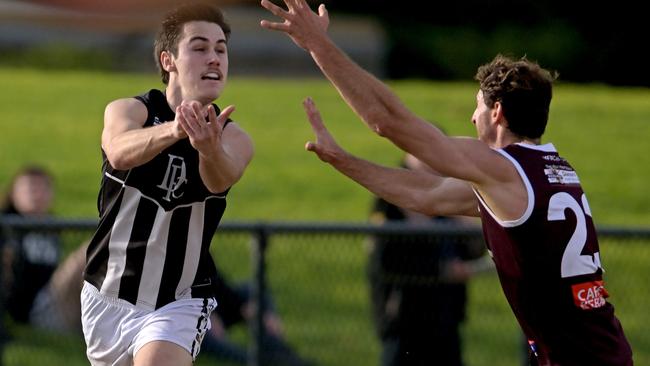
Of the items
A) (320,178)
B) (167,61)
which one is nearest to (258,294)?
(167,61)

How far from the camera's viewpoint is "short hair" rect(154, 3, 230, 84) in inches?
271

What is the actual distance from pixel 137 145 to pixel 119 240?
0.68 meters

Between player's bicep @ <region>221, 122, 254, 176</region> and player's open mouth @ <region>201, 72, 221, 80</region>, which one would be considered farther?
player's open mouth @ <region>201, 72, 221, 80</region>

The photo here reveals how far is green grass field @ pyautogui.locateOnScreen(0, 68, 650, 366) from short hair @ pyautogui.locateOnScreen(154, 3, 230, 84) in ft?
14.0

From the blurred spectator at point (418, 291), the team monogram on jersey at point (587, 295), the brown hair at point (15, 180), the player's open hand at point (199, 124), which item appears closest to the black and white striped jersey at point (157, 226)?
the player's open hand at point (199, 124)

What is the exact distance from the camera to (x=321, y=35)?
18.9 ft

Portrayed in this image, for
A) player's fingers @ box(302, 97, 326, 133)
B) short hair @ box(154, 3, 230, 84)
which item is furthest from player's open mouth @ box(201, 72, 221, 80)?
player's fingers @ box(302, 97, 326, 133)

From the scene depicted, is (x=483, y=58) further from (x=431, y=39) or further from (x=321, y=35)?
(x=321, y=35)

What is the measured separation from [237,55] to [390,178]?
24389 millimetres

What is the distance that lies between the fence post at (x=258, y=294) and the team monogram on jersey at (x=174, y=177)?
13.3 ft

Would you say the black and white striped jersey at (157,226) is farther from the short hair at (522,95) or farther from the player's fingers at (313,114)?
the short hair at (522,95)

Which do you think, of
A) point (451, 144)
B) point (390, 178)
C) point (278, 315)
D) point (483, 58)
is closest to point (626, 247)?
→ point (278, 315)

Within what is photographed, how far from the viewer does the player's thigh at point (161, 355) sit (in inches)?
253

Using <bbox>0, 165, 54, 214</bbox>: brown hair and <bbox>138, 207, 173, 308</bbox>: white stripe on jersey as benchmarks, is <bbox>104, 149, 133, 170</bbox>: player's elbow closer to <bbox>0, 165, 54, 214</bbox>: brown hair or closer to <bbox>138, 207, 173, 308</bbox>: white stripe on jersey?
<bbox>138, 207, 173, 308</bbox>: white stripe on jersey
